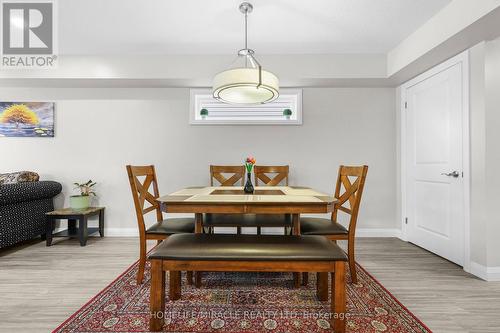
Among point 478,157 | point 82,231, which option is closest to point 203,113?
point 82,231

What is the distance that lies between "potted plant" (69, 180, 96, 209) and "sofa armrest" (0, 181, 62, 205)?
26cm

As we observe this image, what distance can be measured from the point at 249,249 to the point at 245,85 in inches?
43.3

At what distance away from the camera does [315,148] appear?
143 inches

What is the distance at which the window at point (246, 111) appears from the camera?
360 cm

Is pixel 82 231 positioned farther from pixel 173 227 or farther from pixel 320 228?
pixel 320 228

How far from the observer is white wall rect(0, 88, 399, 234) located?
142 inches

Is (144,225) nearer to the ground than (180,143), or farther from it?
nearer to the ground

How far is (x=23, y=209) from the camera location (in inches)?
117

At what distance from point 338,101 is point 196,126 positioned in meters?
2.02

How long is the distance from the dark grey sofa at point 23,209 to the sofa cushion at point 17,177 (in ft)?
0.71

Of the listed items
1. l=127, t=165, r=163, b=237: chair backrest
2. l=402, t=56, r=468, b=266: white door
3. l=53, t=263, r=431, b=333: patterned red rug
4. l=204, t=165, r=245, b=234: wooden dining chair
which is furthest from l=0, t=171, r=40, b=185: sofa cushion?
l=402, t=56, r=468, b=266: white door

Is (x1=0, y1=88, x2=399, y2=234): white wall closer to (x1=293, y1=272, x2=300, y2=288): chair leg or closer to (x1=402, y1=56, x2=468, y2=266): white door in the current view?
(x1=402, y1=56, x2=468, y2=266): white door

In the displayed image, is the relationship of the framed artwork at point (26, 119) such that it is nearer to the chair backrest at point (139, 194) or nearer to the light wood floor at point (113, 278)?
the light wood floor at point (113, 278)

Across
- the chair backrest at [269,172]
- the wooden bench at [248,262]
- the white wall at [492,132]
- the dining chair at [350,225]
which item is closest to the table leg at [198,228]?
the wooden bench at [248,262]
